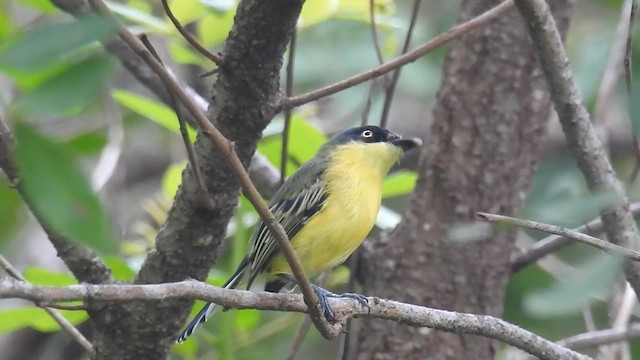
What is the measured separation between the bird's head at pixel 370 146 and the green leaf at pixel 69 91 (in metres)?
2.49

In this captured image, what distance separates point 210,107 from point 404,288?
1216 mm

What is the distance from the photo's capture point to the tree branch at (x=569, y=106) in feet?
7.55

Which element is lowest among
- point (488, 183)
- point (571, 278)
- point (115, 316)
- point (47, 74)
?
point (571, 278)

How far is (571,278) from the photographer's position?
104 cm

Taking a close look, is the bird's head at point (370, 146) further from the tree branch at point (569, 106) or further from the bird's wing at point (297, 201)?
the tree branch at point (569, 106)

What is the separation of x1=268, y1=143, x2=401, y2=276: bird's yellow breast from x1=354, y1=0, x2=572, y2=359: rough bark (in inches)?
8.5

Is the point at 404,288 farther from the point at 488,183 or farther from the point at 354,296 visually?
the point at 354,296

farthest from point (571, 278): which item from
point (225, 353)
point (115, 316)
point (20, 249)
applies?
point (20, 249)

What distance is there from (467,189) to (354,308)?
1.09 m

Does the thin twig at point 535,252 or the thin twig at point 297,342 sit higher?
the thin twig at point 535,252

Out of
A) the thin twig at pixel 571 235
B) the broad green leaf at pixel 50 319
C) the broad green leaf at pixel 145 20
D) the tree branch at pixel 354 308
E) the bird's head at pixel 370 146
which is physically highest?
the bird's head at pixel 370 146

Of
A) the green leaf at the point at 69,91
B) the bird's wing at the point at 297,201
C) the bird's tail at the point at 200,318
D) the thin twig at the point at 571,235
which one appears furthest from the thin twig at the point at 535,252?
the green leaf at the point at 69,91

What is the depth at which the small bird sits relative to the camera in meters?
3.07

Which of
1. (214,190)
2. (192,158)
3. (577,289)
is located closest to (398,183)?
(214,190)
